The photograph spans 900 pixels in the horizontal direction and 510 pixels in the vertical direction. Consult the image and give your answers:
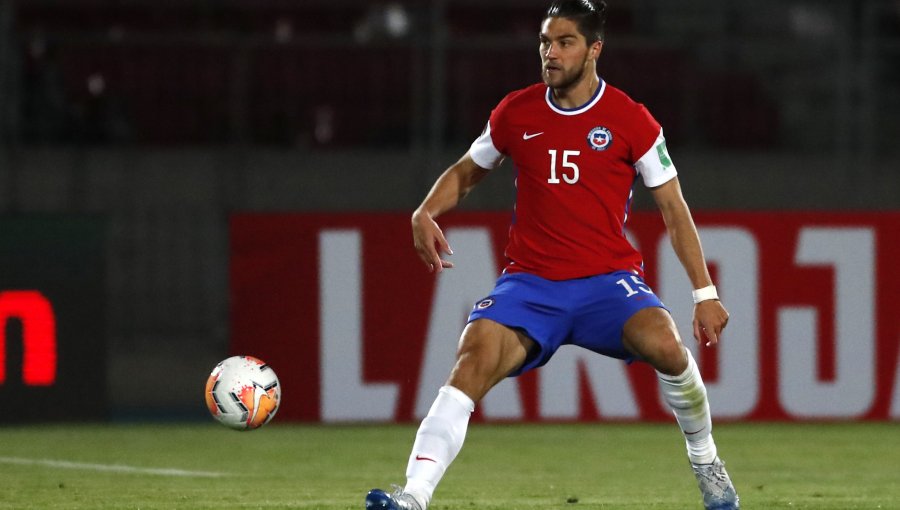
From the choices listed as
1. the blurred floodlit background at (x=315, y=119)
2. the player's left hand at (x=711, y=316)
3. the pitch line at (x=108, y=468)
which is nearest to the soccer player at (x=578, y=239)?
the player's left hand at (x=711, y=316)

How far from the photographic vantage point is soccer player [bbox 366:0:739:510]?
18.2ft

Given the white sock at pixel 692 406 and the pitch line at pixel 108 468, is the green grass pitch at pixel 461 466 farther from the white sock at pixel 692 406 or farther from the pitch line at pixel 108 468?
the white sock at pixel 692 406

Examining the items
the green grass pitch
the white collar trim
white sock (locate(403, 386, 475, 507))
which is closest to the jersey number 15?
the white collar trim

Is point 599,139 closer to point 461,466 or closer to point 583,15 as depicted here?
point 583,15

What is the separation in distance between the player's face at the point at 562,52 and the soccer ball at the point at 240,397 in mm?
2295

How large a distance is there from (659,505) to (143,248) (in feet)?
23.6

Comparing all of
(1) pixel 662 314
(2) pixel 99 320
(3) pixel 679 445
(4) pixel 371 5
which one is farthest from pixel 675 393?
(4) pixel 371 5

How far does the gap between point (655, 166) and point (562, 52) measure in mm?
528

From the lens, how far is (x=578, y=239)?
5.69 m

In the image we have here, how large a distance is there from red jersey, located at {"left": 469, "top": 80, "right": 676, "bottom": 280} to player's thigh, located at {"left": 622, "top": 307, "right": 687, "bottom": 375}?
0.81 feet

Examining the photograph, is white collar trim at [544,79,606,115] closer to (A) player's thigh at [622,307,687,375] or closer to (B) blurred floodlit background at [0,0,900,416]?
(A) player's thigh at [622,307,687,375]

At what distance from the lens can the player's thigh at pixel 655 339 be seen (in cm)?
553

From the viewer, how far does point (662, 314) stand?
561 cm

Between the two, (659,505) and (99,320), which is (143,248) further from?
(659,505)
